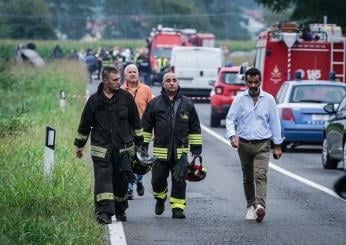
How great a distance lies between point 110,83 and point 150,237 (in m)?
1.92

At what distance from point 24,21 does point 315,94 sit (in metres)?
93.3

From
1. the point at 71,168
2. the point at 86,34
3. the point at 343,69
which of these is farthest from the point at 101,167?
the point at 86,34

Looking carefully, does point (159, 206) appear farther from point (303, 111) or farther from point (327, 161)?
point (303, 111)

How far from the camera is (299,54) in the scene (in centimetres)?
3231

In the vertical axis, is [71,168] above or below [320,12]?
below

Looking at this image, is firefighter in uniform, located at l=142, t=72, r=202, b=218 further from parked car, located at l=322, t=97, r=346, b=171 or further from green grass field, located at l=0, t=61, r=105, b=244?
parked car, located at l=322, t=97, r=346, b=171

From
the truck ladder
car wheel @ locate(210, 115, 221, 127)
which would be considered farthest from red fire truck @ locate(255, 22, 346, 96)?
car wheel @ locate(210, 115, 221, 127)

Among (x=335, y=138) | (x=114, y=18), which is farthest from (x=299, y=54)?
(x=114, y=18)

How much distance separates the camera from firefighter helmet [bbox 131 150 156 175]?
46.1ft

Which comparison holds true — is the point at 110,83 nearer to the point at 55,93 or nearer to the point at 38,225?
the point at 38,225

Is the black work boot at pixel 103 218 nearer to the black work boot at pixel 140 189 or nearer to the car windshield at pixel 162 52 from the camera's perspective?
the black work boot at pixel 140 189

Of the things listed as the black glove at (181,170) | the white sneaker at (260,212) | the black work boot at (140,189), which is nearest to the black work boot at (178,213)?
the black glove at (181,170)

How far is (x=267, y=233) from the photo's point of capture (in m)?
13.1

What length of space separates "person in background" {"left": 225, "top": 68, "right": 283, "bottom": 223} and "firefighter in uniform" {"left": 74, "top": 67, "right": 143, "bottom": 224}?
1.28m
